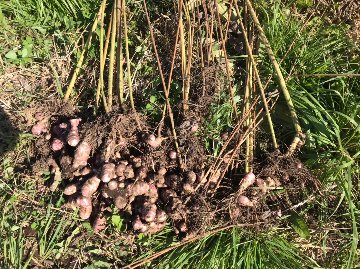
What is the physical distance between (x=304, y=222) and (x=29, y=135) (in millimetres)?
1835

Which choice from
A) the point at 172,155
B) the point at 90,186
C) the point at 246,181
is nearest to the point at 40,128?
the point at 90,186

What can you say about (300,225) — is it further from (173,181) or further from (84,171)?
(84,171)

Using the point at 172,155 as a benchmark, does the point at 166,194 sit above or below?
below

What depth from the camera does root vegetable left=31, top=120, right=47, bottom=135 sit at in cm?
246

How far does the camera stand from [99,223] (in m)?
2.35

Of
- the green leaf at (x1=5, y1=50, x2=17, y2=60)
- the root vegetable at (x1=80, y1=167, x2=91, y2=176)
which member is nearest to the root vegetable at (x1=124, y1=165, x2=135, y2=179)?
the root vegetable at (x1=80, y1=167, x2=91, y2=176)

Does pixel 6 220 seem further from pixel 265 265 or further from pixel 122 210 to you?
pixel 265 265

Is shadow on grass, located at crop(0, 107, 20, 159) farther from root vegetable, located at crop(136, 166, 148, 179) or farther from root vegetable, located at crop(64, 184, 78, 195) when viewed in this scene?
root vegetable, located at crop(136, 166, 148, 179)

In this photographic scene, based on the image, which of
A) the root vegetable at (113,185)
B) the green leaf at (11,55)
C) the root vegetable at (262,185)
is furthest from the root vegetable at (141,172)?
the green leaf at (11,55)

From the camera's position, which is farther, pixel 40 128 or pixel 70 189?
pixel 40 128

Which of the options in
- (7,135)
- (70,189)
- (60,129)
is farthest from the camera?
(7,135)

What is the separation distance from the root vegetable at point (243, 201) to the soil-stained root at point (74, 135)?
3.33 ft

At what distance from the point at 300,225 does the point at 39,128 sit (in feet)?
5.72

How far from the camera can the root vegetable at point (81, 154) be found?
2285 millimetres
